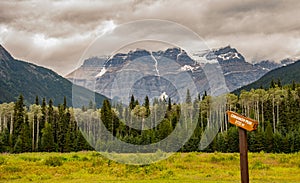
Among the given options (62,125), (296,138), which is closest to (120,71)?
(296,138)

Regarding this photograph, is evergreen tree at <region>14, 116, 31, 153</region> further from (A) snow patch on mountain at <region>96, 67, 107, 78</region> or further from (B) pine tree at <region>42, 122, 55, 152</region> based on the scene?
(A) snow patch on mountain at <region>96, 67, 107, 78</region>

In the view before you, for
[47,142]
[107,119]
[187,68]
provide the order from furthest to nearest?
[47,142], [107,119], [187,68]

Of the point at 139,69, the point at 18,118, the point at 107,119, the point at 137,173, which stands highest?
the point at 139,69

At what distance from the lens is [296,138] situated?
68.8 meters

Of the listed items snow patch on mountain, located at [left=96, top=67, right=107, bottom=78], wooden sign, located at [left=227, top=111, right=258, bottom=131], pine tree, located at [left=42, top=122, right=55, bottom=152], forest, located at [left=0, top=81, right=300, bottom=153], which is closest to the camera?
wooden sign, located at [left=227, top=111, right=258, bottom=131]

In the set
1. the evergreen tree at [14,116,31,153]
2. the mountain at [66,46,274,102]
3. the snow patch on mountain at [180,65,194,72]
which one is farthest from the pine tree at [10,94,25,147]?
the snow patch on mountain at [180,65,194,72]

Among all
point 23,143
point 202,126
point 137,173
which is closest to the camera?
point 137,173

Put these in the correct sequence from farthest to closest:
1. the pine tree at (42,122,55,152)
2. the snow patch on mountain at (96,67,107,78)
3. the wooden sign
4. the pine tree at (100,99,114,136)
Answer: the pine tree at (42,122,55,152) < the pine tree at (100,99,114,136) < the snow patch on mountain at (96,67,107,78) < the wooden sign

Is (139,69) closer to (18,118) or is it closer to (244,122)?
(244,122)

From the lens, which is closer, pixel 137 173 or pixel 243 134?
pixel 243 134

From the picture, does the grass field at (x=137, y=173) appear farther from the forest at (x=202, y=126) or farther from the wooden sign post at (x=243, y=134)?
the forest at (x=202, y=126)

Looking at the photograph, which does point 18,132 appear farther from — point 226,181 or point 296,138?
point 226,181

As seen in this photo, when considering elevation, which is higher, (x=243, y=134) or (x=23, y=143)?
(x=243, y=134)

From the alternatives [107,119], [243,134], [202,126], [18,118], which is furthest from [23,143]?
[243,134]
